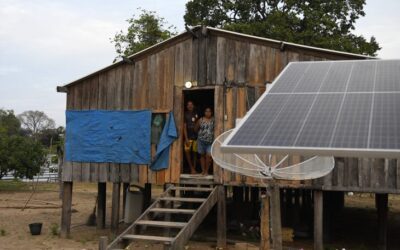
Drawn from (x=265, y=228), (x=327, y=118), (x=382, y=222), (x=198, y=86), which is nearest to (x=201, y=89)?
(x=198, y=86)

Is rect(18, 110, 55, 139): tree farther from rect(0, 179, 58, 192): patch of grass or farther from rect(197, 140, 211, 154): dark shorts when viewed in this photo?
rect(197, 140, 211, 154): dark shorts

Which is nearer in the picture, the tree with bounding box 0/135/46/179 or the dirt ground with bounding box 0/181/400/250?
the dirt ground with bounding box 0/181/400/250

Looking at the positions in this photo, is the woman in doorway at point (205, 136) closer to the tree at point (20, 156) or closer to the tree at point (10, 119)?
the tree at point (20, 156)

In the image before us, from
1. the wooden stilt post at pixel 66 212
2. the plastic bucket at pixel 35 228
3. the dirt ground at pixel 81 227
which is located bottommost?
the dirt ground at pixel 81 227

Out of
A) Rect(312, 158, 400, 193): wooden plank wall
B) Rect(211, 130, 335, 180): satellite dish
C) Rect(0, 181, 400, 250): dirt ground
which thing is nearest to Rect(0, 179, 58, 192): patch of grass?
Rect(0, 181, 400, 250): dirt ground

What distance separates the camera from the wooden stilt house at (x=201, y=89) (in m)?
11.1

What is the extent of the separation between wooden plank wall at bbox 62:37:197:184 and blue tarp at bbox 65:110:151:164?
0.19 metres

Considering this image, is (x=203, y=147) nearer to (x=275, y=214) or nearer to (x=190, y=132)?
(x=190, y=132)

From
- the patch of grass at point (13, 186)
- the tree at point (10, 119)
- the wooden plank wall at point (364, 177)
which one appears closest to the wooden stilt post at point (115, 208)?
the wooden plank wall at point (364, 177)

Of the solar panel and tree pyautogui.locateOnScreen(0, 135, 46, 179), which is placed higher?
the solar panel

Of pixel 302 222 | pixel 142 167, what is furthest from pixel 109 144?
pixel 302 222

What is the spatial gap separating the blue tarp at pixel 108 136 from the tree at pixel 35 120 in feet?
260

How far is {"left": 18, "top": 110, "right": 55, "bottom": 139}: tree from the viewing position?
8981 cm

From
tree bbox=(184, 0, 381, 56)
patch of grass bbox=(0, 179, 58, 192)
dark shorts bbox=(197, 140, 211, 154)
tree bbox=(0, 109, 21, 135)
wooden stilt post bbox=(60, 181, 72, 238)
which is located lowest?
patch of grass bbox=(0, 179, 58, 192)
